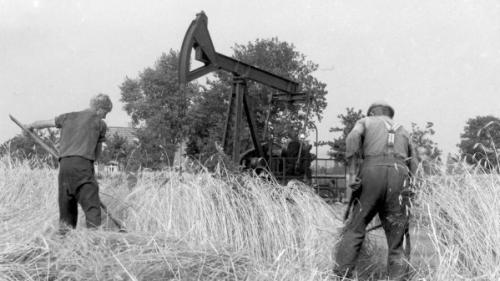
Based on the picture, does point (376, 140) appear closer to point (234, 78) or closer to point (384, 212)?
point (384, 212)

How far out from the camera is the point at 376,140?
14.9 feet

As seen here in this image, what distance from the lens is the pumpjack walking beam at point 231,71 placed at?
9578mm

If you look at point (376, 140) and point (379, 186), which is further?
point (376, 140)

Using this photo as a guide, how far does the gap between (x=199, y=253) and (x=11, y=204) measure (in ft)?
14.7

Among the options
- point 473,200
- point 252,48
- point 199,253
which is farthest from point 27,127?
point 252,48

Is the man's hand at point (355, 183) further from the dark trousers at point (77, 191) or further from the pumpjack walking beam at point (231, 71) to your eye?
the pumpjack walking beam at point (231, 71)

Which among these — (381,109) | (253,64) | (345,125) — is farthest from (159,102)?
(381,109)

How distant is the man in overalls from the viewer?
4.38 m

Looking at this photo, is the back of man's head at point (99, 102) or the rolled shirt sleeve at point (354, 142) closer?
the rolled shirt sleeve at point (354, 142)

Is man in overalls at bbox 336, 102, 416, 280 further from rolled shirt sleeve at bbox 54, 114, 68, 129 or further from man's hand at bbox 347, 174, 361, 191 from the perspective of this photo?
rolled shirt sleeve at bbox 54, 114, 68, 129

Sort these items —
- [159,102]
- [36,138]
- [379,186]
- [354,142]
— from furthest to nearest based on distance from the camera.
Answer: [159,102], [36,138], [354,142], [379,186]

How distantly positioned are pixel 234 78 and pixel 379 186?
686cm

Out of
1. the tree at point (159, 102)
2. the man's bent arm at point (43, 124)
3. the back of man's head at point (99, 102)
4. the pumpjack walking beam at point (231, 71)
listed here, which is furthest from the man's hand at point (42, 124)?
the tree at point (159, 102)

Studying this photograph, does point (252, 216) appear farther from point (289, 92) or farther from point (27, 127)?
point (289, 92)
